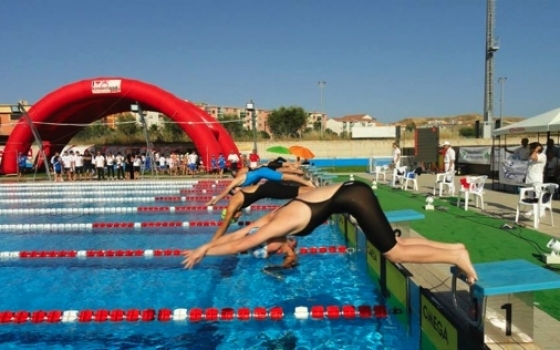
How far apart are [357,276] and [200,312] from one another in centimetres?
247

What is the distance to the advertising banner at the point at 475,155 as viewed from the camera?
19.5m

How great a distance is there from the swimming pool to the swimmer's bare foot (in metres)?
1.16

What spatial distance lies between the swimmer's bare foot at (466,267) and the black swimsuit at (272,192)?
259 centimetres

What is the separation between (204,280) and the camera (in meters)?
6.76

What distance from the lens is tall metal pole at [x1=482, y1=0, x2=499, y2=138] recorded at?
37.8m

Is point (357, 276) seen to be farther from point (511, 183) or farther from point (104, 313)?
point (511, 183)

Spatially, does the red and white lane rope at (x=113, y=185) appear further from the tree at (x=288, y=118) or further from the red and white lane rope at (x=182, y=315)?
the tree at (x=288, y=118)

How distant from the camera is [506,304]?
3605 millimetres

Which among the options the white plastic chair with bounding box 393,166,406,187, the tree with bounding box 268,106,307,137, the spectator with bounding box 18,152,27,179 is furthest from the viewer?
the tree with bounding box 268,106,307,137

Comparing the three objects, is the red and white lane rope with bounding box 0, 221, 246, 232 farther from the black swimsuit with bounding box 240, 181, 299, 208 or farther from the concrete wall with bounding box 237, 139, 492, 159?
the concrete wall with bounding box 237, 139, 492, 159

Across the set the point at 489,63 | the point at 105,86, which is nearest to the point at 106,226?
the point at 105,86

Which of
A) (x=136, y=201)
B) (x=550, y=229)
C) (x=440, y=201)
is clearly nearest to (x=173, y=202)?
(x=136, y=201)

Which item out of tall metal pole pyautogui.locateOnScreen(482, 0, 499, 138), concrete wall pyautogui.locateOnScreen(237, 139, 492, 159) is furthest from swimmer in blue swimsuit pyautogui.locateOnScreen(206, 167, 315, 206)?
tall metal pole pyautogui.locateOnScreen(482, 0, 499, 138)

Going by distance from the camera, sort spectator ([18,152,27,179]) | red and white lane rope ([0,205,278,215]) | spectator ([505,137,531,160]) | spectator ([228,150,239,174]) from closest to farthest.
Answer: spectator ([505,137,531,160]) → red and white lane rope ([0,205,278,215]) → spectator ([228,150,239,174]) → spectator ([18,152,27,179])
